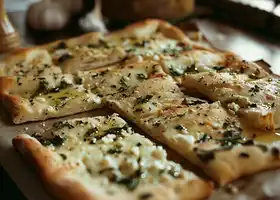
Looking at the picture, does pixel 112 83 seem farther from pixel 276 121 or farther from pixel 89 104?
pixel 276 121

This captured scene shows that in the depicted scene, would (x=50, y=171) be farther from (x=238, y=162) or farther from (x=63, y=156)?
(x=238, y=162)

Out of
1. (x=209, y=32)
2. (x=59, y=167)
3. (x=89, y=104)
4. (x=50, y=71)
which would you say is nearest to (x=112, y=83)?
(x=89, y=104)

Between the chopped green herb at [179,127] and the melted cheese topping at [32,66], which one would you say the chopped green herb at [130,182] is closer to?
the chopped green herb at [179,127]

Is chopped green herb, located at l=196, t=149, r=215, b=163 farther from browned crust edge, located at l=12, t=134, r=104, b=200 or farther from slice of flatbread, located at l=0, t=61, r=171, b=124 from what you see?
slice of flatbread, located at l=0, t=61, r=171, b=124

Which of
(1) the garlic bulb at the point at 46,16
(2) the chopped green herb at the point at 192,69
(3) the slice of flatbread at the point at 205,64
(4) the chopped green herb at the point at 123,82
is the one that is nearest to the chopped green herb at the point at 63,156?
(4) the chopped green herb at the point at 123,82

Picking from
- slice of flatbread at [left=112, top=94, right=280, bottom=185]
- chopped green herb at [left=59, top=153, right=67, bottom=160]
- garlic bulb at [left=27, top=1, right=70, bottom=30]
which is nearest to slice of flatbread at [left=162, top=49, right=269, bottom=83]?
slice of flatbread at [left=112, top=94, right=280, bottom=185]

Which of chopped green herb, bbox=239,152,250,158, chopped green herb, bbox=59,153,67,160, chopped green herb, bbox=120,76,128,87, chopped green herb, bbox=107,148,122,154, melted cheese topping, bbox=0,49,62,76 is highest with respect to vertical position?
chopped green herb, bbox=239,152,250,158
